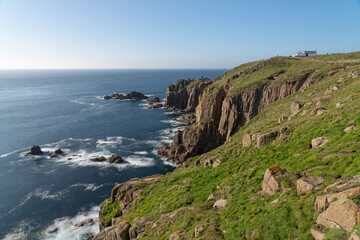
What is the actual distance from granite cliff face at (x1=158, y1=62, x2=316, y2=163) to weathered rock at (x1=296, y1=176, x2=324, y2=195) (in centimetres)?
5804

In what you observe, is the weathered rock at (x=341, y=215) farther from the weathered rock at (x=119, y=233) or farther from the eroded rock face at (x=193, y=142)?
the eroded rock face at (x=193, y=142)

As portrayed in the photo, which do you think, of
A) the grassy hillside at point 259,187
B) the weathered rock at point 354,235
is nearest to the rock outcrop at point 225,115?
the grassy hillside at point 259,187

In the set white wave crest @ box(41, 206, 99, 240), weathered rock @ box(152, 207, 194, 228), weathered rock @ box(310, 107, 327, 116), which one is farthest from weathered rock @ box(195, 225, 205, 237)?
white wave crest @ box(41, 206, 99, 240)

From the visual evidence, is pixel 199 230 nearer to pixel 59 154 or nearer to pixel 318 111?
pixel 318 111

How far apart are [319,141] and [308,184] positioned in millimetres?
7974

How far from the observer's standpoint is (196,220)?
20031 millimetres

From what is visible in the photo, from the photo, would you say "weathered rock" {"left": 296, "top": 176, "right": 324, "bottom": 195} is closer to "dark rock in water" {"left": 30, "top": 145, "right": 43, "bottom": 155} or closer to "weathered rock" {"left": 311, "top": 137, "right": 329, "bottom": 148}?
"weathered rock" {"left": 311, "top": 137, "right": 329, "bottom": 148}

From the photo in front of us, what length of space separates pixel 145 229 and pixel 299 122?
80.8 feet

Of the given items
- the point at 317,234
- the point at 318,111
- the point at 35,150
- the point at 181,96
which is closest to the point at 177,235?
the point at 317,234

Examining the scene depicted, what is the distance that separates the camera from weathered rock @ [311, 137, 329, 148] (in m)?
21.2

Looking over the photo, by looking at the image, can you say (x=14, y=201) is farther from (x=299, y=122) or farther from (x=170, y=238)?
(x=299, y=122)

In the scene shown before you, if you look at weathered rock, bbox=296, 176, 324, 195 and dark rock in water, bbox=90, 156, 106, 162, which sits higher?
weathered rock, bbox=296, 176, 324, 195

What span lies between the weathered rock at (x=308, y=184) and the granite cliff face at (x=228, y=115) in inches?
2285

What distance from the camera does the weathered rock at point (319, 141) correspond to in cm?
2125
